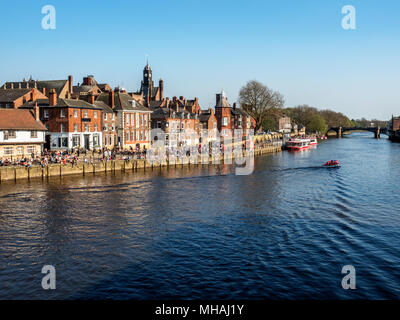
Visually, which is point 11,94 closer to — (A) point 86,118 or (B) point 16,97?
(B) point 16,97

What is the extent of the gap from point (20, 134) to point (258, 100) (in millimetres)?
93040

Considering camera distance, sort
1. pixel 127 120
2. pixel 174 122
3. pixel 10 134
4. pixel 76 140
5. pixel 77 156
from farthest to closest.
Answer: pixel 174 122 → pixel 127 120 → pixel 76 140 → pixel 77 156 → pixel 10 134

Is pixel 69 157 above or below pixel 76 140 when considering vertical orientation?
below

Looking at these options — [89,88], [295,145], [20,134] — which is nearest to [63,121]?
[20,134]

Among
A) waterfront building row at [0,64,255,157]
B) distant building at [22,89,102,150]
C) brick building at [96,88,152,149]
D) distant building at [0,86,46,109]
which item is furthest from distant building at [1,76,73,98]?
distant building at [22,89,102,150]

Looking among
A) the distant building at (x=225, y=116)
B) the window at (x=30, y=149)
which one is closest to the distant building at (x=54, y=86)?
the window at (x=30, y=149)

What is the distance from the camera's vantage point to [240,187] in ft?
166

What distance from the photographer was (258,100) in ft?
451

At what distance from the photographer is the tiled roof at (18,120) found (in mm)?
58094

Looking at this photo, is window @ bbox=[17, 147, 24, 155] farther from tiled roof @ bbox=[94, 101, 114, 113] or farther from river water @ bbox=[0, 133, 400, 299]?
tiled roof @ bbox=[94, 101, 114, 113]

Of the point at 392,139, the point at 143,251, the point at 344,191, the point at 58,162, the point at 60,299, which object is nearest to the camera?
the point at 60,299
